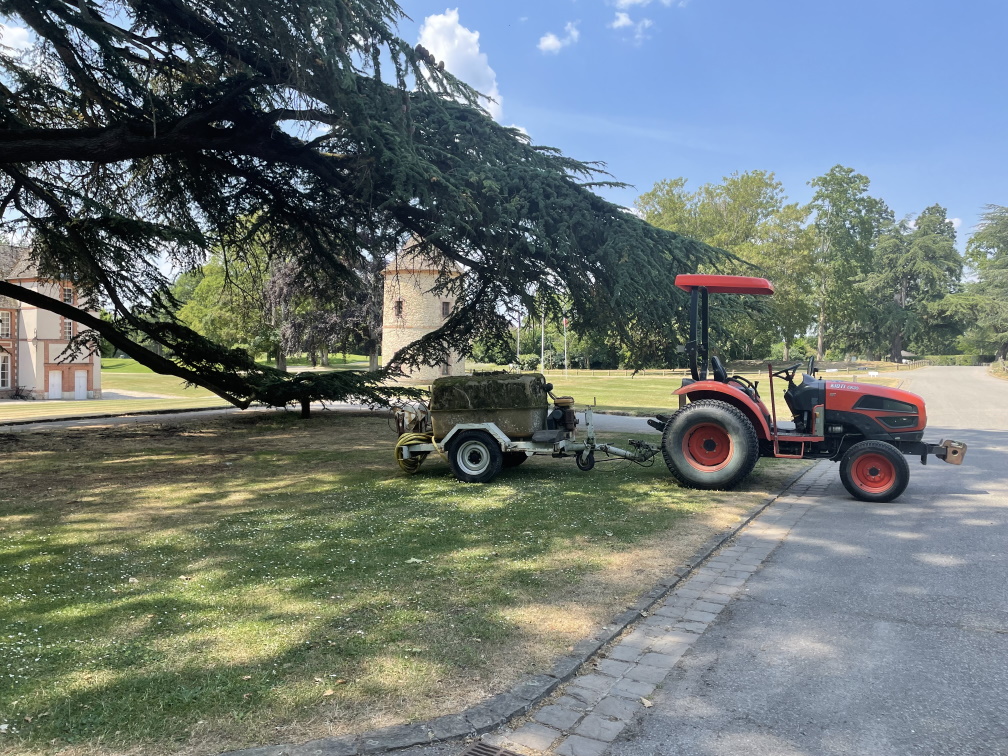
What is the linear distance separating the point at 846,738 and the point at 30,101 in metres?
15.0

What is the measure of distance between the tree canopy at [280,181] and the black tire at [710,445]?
3.51 metres

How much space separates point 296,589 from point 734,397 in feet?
20.3

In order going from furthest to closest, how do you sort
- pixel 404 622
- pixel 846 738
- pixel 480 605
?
pixel 480 605, pixel 404 622, pixel 846 738

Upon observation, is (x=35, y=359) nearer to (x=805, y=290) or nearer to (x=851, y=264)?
(x=805, y=290)

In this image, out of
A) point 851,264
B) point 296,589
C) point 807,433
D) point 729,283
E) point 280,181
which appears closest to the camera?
point 296,589

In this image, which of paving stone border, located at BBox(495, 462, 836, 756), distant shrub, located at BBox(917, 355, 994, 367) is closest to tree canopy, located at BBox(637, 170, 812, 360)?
distant shrub, located at BBox(917, 355, 994, 367)

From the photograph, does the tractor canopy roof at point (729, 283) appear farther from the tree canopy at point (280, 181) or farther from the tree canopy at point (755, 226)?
the tree canopy at point (755, 226)

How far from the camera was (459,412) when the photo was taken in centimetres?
974

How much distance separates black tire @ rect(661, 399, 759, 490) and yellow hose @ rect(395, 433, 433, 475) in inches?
130

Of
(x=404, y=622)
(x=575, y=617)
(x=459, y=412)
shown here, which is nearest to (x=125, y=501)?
(x=459, y=412)

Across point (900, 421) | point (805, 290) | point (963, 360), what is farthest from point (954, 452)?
point (963, 360)

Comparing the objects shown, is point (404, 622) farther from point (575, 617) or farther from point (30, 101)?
point (30, 101)

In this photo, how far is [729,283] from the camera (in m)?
9.41

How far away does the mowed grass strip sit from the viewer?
3.42m
